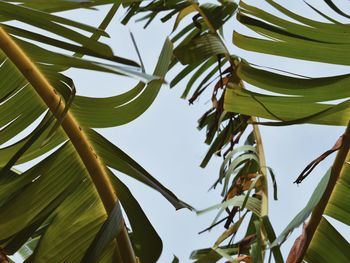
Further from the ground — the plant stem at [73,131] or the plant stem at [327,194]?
the plant stem at [73,131]

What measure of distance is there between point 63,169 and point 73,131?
0.09m

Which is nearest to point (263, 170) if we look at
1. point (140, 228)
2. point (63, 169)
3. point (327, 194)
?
point (327, 194)

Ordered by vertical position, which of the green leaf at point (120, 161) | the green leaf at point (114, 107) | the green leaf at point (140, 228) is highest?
the green leaf at point (114, 107)

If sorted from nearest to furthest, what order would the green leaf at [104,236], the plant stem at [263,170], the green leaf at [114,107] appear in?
the green leaf at [104,236]
the green leaf at [114,107]
the plant stem at [263,170]

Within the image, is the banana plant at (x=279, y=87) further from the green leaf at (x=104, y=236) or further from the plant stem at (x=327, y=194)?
the green leaf at (x=104, y=236)

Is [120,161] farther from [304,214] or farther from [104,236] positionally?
[304,214]

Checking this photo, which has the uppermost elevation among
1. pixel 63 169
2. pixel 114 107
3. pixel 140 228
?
pixel 114 107

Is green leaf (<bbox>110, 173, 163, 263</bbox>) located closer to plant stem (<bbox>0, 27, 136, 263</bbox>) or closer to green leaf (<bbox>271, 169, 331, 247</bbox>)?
plant stem (<bbox>0, 27, 136, 263</bbox>)

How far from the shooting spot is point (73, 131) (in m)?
1.14

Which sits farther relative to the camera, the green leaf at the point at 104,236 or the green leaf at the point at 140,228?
the green leaf at the point at 140,228

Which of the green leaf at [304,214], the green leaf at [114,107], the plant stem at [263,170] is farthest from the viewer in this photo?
the plant stem at [263,170]

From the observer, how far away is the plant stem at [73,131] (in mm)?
1066

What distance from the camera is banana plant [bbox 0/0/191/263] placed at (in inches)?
42.6

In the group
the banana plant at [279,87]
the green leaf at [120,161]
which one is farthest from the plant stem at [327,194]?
the green leaf at [120,161]
